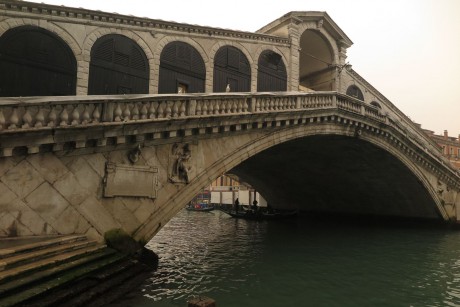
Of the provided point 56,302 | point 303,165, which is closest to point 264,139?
point 56,302

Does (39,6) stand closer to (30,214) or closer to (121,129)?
(121,129)

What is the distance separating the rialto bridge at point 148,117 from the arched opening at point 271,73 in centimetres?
7

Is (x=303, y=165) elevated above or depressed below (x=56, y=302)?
above

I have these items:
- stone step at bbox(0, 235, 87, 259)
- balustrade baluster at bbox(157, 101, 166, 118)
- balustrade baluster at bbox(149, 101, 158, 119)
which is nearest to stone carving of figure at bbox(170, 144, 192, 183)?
balustrade baluster at bbox(157, 101, 166, 118)

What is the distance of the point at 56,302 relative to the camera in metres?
5.63

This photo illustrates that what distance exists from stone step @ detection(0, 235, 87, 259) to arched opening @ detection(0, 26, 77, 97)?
538cm

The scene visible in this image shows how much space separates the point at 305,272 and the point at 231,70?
9588mm

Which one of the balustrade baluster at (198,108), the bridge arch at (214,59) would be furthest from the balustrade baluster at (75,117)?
the bridge arch at (214,59)

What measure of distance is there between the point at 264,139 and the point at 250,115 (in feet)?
4.68

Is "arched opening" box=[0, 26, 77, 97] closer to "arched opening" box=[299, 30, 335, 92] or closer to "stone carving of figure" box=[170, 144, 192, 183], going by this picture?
"stone carving of figure" box=[170, 144, 192, 183]

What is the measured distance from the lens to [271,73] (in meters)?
16.7

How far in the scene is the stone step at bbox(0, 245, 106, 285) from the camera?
5302mm

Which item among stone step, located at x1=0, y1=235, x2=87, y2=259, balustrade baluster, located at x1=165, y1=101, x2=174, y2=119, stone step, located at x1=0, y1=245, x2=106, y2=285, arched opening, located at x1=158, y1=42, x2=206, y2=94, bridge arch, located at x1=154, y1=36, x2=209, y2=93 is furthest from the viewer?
arched opening, located at x1=158, y1=42, x2=206, y2=94

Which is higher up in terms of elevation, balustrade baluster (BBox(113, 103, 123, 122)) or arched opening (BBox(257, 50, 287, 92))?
arched opening (BBox(257, 50, 287, 92))
